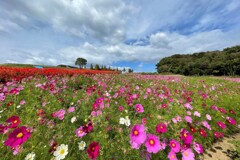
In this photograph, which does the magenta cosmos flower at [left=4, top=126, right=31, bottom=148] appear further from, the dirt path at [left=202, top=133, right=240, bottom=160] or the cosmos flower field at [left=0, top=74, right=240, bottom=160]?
the dirt path at [left=202, top=133, right=240, bottom=160]

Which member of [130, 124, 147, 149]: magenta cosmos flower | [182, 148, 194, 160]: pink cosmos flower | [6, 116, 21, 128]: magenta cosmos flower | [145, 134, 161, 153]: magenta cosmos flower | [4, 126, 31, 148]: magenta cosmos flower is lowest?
[182, 148, 194, 160]: pink cosmos flower

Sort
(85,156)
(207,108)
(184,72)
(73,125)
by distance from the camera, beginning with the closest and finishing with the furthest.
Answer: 1. (85,156)
2. (73,125)
3. (207,108)
4. (184,72)

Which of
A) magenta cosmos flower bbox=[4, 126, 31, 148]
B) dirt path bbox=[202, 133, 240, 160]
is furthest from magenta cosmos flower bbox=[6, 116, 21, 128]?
dirt path bbox=[202, 133, 240, 160]

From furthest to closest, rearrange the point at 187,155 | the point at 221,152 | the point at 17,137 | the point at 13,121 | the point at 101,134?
the point at 221,152 < the point at 101,134 < the point at 187,155 < the point at 13,121 < the point at 17,137

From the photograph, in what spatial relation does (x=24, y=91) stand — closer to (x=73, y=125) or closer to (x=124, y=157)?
(x=73, y=125)

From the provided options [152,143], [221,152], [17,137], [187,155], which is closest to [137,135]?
[152,143]

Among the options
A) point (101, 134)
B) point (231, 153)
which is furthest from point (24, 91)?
point (231, 153)

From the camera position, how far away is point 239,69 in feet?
78.5

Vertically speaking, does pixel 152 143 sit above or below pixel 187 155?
above

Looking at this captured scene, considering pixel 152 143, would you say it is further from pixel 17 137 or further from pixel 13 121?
pixel 13 121

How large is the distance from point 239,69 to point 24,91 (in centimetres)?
3283

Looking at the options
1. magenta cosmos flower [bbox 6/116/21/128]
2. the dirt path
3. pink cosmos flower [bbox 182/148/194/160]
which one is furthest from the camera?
the dirt path

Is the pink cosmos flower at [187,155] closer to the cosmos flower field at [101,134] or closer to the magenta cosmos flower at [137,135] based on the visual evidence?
the cosmos flower field at [101,134]

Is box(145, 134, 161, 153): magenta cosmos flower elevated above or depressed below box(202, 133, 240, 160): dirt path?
above
